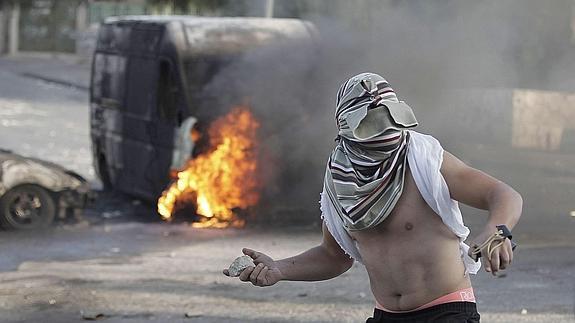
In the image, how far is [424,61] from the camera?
14773 mm

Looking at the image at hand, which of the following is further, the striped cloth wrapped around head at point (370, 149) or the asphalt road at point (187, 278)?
the asphalt road at point (187, 278)

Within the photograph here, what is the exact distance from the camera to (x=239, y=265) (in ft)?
14.3

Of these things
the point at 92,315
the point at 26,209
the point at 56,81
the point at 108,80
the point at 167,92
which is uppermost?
the point at 167,92

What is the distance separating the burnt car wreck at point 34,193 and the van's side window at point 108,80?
1.65 metres

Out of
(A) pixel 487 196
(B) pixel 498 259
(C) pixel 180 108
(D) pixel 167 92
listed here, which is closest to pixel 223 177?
(C) pixel 180 108

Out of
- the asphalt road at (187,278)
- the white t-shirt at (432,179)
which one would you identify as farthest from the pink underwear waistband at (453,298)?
the asphalt road at (187,278)

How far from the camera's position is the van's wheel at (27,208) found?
11.5 m

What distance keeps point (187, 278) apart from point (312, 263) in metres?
4.70

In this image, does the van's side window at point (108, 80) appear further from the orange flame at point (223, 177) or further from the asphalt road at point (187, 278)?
the orange flame at point (223, 177)

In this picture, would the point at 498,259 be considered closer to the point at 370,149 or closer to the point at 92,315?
the point at 370,149

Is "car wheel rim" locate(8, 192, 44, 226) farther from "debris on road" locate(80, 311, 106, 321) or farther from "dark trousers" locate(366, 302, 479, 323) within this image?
"dark trousers" locate(366, 302, 479, 323)

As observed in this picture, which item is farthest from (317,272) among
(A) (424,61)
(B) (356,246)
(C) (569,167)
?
(C) (569,167)

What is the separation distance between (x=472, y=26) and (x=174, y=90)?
561cm

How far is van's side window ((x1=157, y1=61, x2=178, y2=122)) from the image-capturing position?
12094 mm
